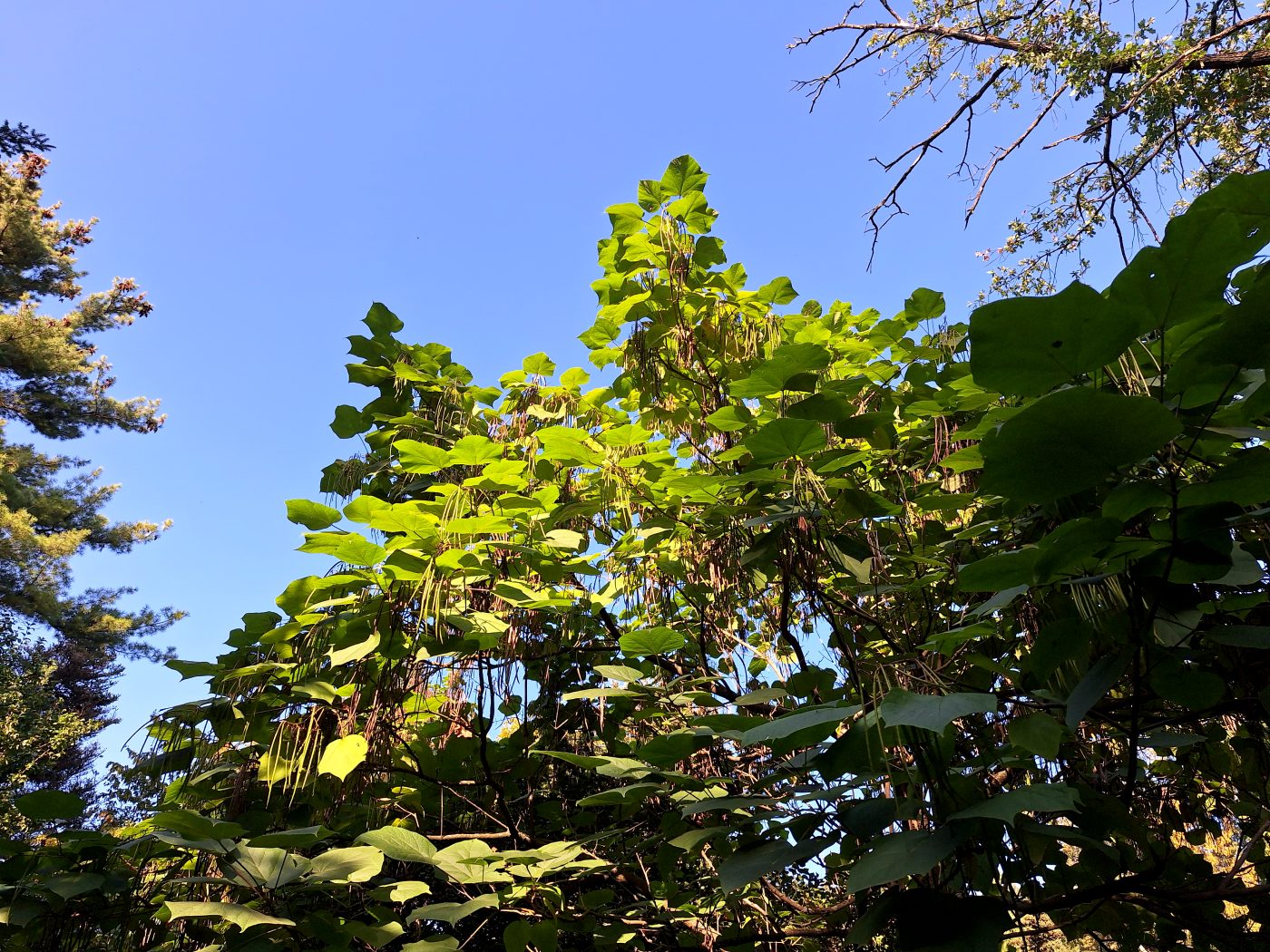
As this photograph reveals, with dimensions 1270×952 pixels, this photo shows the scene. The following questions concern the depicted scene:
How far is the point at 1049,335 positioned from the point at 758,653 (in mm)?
1568

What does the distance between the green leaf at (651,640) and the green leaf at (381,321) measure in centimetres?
130

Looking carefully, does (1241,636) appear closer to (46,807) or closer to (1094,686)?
(1094,686)

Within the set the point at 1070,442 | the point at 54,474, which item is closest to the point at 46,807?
the point at 1070,442

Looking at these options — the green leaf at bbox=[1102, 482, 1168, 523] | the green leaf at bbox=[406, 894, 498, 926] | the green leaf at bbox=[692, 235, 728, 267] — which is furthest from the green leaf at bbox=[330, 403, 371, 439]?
the green leaf at bbox=[1102, 482, 1168, 523]

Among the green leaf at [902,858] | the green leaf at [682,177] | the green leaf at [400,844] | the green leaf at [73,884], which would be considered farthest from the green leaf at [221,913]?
the green leaf at [682,177]

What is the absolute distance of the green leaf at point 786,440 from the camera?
4.18 feet

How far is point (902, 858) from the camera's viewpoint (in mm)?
826

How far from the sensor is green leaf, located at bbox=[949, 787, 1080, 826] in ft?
2.56

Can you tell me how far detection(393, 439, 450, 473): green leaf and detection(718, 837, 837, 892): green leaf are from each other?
1012 millimetres

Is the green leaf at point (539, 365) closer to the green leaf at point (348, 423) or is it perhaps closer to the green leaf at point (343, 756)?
the green leaf at point (348, 423)

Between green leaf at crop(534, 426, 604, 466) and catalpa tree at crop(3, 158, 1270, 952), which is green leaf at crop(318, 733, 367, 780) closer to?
catalpa tree at crop(3, 158, 1270, 952)

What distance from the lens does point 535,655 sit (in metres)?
2.08

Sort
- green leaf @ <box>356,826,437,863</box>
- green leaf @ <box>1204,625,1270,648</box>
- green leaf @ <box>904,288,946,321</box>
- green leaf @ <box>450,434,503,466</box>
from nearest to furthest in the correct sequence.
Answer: green leaf @ <box>1204,625,1270,648</box>, green leaf @ <box>356,826,437,863</box>, green leaf @ <box>450,434,503,466</box>, green leaf @ <box>904,288,946,321</box>

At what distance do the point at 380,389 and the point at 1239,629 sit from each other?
2.20m
